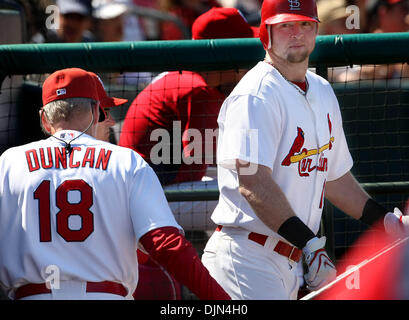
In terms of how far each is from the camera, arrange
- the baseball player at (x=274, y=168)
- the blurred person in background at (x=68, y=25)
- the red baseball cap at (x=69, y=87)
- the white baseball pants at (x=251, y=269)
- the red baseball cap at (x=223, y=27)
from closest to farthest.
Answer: the red baseball cap at (x=69, y=87), the baseball player at (x=274, y=168), the white baseball pants at (x=251, y=269), the red baseball cap at (x=223, y=27), the blurred person in background at (x=68, y=25)

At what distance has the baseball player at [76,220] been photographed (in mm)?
2691

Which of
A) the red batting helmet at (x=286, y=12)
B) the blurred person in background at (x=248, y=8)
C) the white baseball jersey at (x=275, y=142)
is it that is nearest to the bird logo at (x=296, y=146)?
the white baseball jersey at (x=275, y=142)

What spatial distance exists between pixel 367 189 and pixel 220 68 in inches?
37.6

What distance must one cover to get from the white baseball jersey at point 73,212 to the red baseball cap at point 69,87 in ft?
0.70

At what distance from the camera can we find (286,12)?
129 inches

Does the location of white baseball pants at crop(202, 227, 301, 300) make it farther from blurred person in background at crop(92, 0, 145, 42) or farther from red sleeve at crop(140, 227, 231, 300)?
blurred person in background at crop(92, 0, 145, 42)

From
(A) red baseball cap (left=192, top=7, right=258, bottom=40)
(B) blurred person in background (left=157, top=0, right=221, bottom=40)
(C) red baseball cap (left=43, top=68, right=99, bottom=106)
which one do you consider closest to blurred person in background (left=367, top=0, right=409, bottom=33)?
(B) blurred person in background (left=157, top=0, right=221, bottom=40)

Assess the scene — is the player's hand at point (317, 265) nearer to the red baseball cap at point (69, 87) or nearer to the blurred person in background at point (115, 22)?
Result: the red baseball cap at point (69, 87)

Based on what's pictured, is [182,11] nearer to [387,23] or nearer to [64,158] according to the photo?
[387,23]

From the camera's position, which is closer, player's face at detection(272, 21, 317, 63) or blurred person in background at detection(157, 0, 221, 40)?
player's face at detection(272, 21, 317, 63)

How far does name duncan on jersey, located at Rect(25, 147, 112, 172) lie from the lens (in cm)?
275

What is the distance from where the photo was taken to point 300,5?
10.7 feet

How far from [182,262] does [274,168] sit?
751 mm

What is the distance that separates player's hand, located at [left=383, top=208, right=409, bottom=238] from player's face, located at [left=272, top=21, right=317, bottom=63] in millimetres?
767
